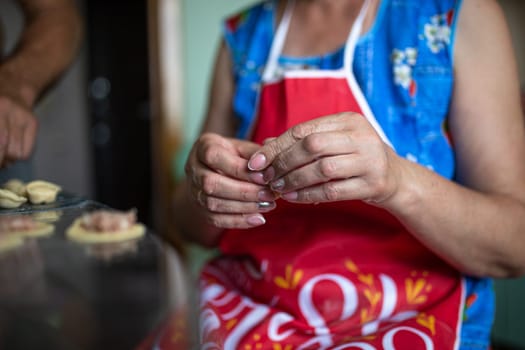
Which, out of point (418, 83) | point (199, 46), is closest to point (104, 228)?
point (418, 83)

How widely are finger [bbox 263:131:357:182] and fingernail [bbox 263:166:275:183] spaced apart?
0.05 feet

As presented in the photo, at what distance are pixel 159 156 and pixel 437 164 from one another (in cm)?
240

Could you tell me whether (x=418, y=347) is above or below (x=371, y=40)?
below

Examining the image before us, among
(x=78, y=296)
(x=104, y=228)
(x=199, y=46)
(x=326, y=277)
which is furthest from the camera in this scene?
(x=199, y=46)

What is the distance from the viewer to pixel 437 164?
2.43 ft

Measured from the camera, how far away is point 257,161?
0.51 meters

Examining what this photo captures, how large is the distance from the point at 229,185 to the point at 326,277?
0.74 ft

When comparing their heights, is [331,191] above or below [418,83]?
below

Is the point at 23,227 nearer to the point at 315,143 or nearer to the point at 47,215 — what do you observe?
the point at 47,215

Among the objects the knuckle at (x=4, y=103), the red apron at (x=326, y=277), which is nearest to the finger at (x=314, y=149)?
the red apron at (x=326, y=277)

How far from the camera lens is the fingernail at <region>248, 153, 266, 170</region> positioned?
1.68ft

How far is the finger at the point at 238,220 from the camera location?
0.57 m

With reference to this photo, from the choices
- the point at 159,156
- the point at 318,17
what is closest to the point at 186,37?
the point at 159,156

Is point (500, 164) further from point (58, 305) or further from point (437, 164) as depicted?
point (58, 305)
